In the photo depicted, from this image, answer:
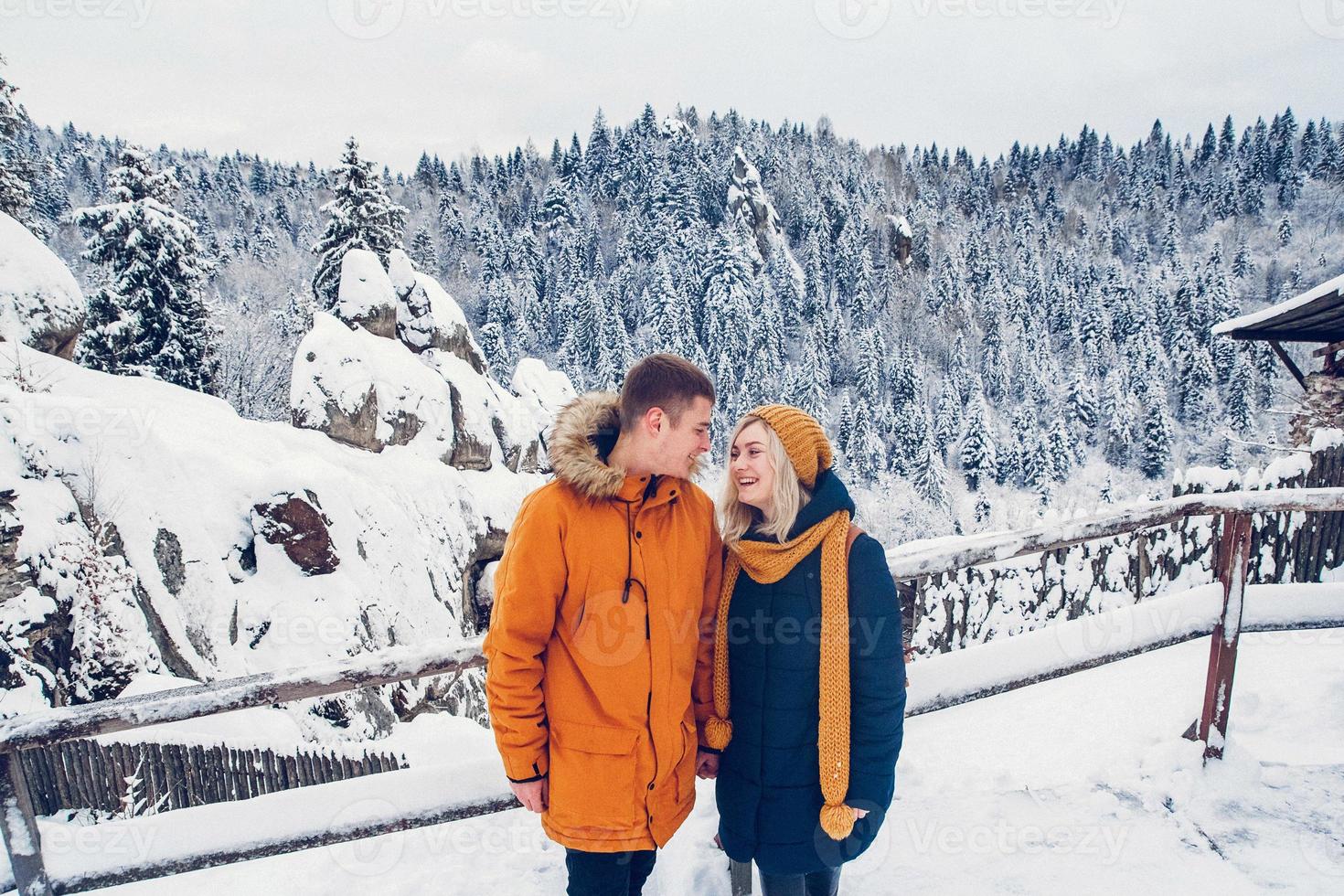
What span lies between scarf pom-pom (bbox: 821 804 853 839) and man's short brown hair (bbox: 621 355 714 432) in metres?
1.14

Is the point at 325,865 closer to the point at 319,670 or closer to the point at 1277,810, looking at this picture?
the point at 319,670

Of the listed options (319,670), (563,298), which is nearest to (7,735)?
(319,670)

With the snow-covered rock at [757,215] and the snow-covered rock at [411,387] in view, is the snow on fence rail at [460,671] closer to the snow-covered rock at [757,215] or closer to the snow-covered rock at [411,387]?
the snow-covered rock at [411,387]

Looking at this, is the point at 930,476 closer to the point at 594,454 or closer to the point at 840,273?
the point at 840,273

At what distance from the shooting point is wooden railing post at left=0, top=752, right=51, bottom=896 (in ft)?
6.36

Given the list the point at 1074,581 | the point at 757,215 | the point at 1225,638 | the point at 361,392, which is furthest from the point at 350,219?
the point at 757,215

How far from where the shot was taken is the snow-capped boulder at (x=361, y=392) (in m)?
14.5

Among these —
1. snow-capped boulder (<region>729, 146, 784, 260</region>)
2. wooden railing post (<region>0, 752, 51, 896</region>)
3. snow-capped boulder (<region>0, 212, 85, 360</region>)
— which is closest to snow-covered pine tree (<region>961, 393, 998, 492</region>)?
snow-capped boulder (<region>729, 146, 784, 260</region>)

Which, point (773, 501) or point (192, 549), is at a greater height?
point (773, 501)

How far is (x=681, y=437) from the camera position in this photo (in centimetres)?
185

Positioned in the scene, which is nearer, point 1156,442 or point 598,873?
point 598,873

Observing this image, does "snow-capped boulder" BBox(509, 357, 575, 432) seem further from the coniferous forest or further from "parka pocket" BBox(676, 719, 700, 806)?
"parka pocket" BBox(676, 719, 700, 806)

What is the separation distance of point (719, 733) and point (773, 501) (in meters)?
0.72

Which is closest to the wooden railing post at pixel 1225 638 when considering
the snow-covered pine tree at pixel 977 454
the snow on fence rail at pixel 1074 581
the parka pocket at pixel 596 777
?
the parka pocket at pixel 596 777
